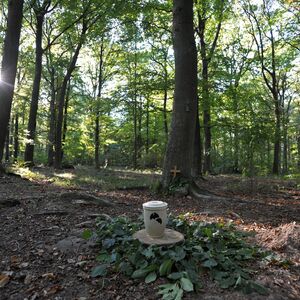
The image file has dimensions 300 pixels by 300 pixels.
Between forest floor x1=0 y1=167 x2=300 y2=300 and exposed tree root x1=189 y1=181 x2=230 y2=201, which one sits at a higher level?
exposed tree root x1=189 y1=181 x2=230 y2=201

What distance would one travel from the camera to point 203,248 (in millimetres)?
3713

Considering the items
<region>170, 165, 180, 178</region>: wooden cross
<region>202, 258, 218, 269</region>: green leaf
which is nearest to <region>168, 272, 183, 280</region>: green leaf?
<region>202, 258, 218, 269</region>: green leaf

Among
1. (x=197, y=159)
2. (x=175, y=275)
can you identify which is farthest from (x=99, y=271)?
(x=197, y=159)

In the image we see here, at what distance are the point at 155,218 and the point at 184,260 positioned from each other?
0.59m

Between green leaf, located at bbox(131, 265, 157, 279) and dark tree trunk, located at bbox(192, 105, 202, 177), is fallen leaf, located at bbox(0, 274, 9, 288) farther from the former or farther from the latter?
dark tree trunk, located at bbox(192, 105, 202, 177)

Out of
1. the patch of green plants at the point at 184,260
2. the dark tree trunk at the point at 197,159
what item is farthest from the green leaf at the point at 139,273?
the dark tree trunk at the point at 197,159

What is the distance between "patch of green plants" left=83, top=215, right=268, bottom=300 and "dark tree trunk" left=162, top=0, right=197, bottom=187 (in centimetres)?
394

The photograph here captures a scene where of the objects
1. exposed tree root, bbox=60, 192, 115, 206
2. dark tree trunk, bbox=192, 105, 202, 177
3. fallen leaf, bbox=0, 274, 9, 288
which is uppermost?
dark tree trunk, bbox=192, 105, 202, 177

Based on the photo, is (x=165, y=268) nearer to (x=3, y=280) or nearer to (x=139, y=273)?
(x=139, y=273)

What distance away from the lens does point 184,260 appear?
3350 mm

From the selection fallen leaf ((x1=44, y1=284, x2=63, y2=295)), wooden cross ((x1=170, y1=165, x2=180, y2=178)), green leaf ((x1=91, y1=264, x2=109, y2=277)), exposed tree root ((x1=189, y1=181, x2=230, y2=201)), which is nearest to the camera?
fallen leaf ((x1=44, y1=284, x2=63, y2=295))

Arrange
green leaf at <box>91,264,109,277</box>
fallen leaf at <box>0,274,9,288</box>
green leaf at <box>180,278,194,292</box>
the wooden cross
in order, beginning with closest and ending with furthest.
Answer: green leaf at <box>180,278,194,292</box> → fallen leaf at <box>0,274,9,288</box> → green leaf at <box>91,264,109,277</box> → the wooden cross

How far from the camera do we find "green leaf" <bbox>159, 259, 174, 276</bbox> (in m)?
3.16

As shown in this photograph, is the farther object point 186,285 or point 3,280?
point 3,280
